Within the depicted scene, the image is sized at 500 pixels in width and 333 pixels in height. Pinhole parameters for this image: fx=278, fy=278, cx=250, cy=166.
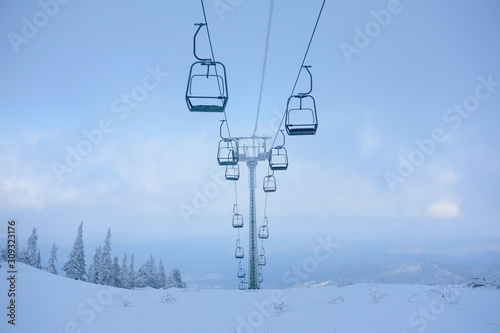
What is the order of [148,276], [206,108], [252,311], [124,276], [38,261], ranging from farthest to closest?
[38,261] → [124,276] → [148,276] → [252,311] → [206,108]

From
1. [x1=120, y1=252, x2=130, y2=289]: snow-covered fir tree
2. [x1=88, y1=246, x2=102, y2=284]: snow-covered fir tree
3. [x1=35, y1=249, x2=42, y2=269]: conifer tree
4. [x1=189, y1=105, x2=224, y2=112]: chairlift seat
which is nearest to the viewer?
[x1=189, y1=105, x2=224, y2=112]: chairlift seat

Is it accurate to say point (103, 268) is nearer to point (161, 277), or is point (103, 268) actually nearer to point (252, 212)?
point (161, 277)

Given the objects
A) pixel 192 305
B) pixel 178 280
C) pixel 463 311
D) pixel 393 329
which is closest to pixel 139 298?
pixel 192 305

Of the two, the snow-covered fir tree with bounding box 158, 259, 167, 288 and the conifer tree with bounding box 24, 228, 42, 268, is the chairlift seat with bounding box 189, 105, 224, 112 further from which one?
the conifer tree with bounding box 24, 228, 42, 268

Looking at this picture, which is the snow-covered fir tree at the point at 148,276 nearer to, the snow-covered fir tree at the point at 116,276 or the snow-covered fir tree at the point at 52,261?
the snow-covered fir tree at the point at 116,276

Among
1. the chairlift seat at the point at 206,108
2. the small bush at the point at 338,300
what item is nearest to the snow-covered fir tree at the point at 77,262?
the small bush at the point at 338,300

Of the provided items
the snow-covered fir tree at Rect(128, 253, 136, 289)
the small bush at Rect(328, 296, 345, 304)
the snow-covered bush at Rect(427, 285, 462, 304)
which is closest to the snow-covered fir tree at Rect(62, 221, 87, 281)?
the snow-covered fir tree at Rect(128, 253, 136, 289)

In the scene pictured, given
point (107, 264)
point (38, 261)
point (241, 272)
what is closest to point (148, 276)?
point (107, 264)
